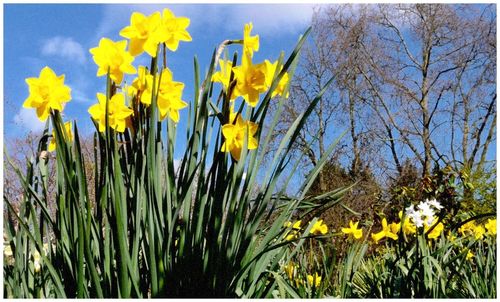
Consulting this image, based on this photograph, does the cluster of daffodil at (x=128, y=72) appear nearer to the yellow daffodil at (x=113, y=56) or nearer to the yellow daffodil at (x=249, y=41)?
the yellow daffodil at (x=113, y=56)

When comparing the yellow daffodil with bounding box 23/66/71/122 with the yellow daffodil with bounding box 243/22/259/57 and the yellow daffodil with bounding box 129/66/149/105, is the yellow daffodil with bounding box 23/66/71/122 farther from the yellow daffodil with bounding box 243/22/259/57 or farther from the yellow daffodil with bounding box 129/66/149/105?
the yellow daffodil with bounding box 243/22/259/57

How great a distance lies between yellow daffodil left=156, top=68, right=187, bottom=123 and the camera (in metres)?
1.08

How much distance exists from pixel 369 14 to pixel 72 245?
1002cm

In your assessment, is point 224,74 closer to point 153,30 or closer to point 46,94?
point 153,30

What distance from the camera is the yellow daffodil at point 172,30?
1.07m

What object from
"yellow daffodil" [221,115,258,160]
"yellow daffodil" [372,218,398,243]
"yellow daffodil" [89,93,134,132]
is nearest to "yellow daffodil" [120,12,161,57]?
"yellow daffodil" [89,93,134,132]

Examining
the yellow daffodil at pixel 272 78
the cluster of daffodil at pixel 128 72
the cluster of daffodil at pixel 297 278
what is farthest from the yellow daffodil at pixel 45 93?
the cluster of daffodil at pixel 297 278

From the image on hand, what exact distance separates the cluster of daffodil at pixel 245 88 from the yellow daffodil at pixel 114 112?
21 centimetres

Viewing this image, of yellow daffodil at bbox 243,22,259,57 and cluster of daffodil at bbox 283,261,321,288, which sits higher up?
yellow daffodil at bbox 243,22,259,57

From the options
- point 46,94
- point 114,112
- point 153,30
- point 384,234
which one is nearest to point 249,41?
point 153,30

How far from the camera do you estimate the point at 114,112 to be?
3.50ft

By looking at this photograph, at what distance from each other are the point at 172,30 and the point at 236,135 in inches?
10.1

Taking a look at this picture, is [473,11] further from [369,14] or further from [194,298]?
[194,298]

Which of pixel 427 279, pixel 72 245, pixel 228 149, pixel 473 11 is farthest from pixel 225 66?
pixel 473 11
